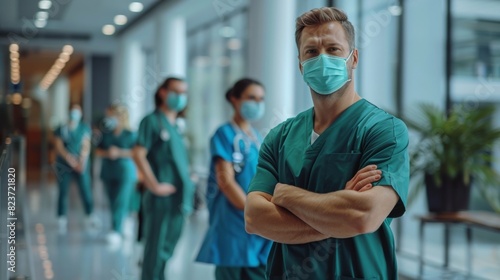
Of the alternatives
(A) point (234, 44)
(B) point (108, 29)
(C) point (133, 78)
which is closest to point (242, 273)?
(A) point (234, 44)

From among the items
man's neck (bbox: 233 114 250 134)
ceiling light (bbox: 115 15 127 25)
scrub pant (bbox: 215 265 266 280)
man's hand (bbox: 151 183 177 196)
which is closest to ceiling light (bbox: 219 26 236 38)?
ceiling light (bbox: 115 15 127 25)

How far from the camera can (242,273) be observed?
3.08m

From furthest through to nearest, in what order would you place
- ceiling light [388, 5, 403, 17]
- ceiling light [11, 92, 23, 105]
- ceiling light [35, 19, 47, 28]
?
ceiling light [11, 92, 23, 105], ceiling light [35, 19, 47, 28], ceiling light [388, 5, 403, 17]

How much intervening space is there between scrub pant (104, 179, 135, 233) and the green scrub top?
5.38m

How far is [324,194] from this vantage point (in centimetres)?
151

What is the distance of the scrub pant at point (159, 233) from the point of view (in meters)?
3.88

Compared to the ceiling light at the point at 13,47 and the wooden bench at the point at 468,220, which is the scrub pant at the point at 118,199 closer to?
the wooden bench at the point at 468,220

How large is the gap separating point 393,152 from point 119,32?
10.5m

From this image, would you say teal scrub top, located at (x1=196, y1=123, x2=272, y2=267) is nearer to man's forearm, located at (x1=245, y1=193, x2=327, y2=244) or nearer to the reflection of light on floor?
man's forearm, located at (x1=245, y1=193, x2=327, y2=244)

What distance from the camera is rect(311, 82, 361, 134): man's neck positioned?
1651mm

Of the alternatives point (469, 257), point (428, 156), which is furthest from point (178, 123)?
point (469, 257)

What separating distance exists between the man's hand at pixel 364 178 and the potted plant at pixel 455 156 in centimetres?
350

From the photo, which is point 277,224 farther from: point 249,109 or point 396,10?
point 396,10

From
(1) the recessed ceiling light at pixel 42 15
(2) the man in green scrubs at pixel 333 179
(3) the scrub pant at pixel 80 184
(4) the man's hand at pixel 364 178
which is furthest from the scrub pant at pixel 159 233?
(1) the recessed ceiling light at pixel 42 15
